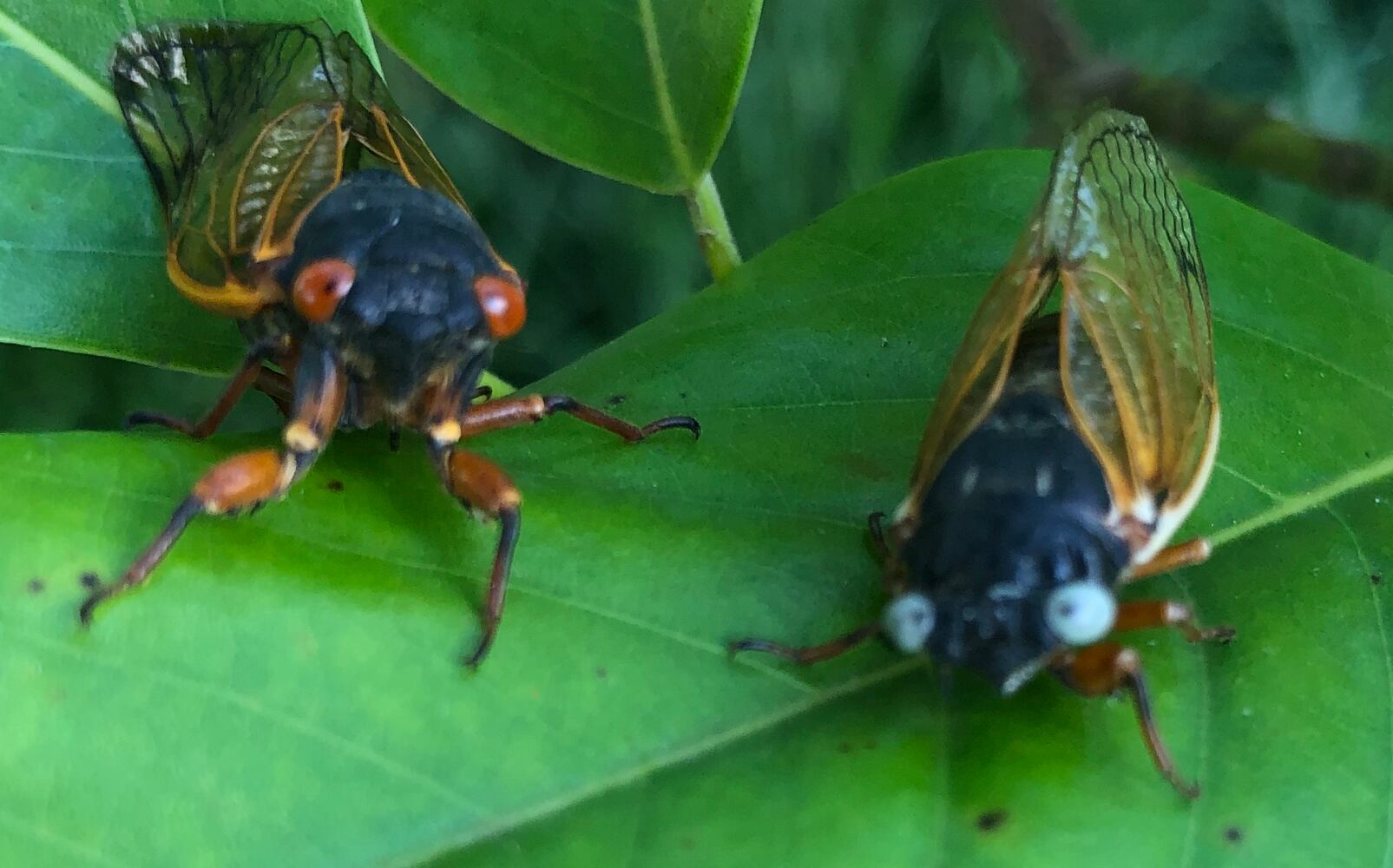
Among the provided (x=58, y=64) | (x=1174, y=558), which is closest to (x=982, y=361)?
(x=1174, y=558)

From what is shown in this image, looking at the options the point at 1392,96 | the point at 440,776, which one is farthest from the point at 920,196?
the point at 1392,96

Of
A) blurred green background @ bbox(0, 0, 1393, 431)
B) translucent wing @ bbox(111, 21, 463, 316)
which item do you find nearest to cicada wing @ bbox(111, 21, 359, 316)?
translucent wing @ bbox(111, 21, 463, 316)

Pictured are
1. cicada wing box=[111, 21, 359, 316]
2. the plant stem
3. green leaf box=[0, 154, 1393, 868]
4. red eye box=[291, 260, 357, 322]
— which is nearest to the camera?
green leaf box=[0, 154, 1393, 868]

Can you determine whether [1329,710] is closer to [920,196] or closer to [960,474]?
[960,474]

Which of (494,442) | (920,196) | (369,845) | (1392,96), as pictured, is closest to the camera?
(369,845)

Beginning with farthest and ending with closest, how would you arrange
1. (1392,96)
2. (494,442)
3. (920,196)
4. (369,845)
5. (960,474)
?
(1392,96) → (920,196) → (494,442) → (960,474) → (369,845)

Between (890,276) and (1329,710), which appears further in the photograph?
(890,276)

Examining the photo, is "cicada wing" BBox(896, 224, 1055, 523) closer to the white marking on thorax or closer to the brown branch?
the white marking on thorax

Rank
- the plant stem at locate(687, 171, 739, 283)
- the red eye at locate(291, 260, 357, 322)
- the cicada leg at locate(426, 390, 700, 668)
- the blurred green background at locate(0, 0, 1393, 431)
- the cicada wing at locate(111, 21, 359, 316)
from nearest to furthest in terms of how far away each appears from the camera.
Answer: the cicada leg at locate(426, 390, 700, 668) < the red eye at locate(291, 260, 357, 322) < the cicada wing at locate(111, 21, 359, 316) < the plant stem at locate(687, 171, 739, 283) < the blurred green background at locate(0, 0, 1393, 431)
